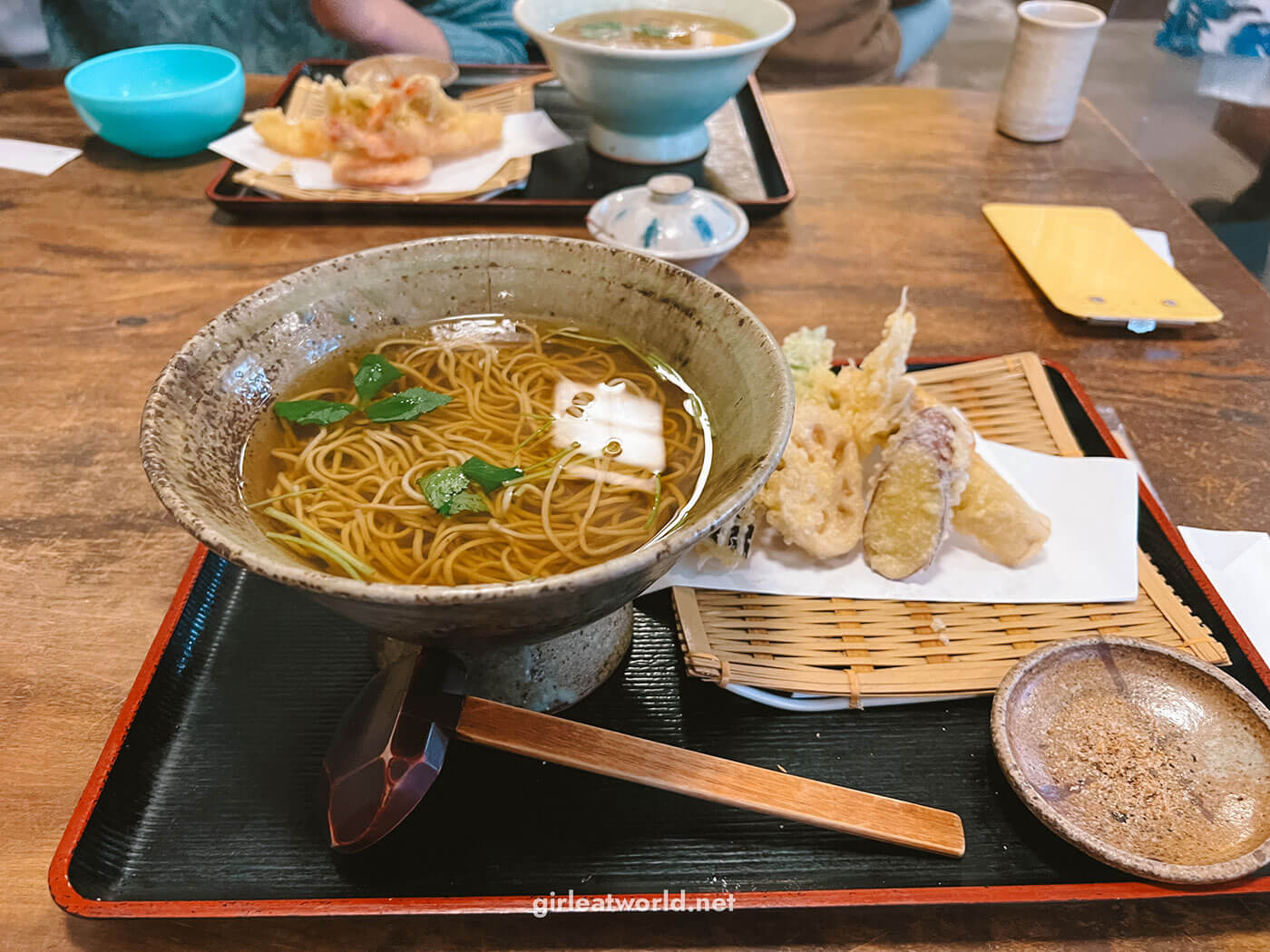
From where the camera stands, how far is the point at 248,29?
3838mm

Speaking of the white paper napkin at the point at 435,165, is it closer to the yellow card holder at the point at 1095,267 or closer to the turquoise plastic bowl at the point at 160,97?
the turquoise plastic bowl at the point at 160,97

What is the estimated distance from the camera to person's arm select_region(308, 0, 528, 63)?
346 centimetres

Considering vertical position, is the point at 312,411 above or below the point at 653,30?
Result: below

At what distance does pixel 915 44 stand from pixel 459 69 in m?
3.72

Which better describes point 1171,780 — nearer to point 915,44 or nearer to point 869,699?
point 869,699

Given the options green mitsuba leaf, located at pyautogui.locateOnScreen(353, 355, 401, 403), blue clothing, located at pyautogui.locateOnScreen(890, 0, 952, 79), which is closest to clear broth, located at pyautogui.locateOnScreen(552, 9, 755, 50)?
green mitsuba leaf, located at pyautogui.locateOnScreen(353, 355, 401, 403)

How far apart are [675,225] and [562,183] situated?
735 mm

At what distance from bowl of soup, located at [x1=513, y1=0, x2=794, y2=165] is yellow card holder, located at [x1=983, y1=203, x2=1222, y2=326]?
99 centimetres

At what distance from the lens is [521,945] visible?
100 centimetres

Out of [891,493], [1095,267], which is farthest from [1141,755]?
[1095,267]

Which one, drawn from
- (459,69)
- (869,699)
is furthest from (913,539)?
(459,69)

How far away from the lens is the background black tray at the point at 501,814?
3.35ft

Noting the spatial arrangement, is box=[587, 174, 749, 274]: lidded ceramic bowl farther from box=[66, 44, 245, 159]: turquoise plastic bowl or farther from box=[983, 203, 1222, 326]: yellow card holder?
box=[66, 44, 245, 159]: turquoise plastic bowl

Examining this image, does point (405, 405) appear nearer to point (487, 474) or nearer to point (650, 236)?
point (487, 474)
